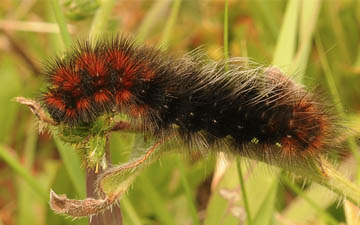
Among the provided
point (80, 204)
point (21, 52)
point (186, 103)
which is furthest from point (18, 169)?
point (21, 52)

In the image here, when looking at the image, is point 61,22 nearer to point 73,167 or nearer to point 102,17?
point 102,17

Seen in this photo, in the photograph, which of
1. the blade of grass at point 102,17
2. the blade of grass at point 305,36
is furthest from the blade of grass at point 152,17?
the blade of grass at point 305,36

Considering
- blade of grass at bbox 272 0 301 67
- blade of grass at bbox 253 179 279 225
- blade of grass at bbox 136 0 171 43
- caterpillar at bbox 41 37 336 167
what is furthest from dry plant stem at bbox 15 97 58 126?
blade of grass at bbox 136 0 171 43

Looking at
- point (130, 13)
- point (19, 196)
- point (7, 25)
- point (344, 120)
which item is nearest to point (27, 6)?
point (7, 25)

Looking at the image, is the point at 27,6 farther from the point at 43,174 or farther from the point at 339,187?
the point at 339,187

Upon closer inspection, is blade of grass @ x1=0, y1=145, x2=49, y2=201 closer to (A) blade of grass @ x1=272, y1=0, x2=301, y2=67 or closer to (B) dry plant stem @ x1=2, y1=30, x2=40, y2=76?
(A) blade of grass @ x1=272, y1=0, x2=301, y2=67
